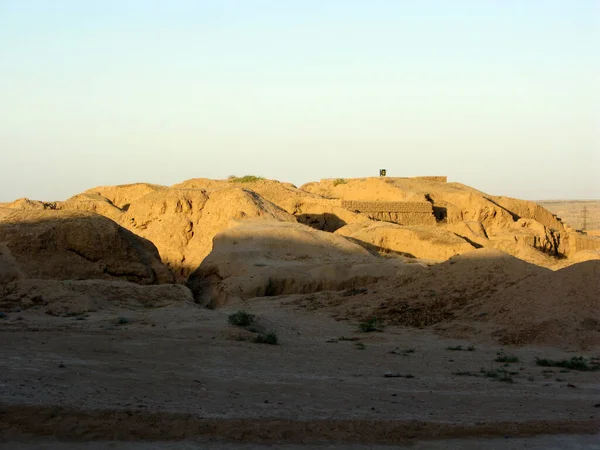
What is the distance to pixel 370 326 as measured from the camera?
12953 millimetres

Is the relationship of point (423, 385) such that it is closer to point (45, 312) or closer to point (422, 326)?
point (422, 326)

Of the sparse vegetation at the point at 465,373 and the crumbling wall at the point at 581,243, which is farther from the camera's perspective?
the crumbling wall at the point at 581,243

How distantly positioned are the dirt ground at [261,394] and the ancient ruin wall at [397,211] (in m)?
20.7

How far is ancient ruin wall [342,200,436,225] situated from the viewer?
105 ft

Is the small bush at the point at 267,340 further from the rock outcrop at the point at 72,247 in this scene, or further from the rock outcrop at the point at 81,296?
Answer: the rock outcrop at the point at 72,247

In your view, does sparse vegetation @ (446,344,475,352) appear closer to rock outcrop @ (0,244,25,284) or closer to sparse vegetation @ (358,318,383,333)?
sparse vegetation @ (358,318,383,333)

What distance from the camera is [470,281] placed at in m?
14.6

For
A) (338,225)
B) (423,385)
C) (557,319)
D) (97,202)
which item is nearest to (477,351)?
(557,319)

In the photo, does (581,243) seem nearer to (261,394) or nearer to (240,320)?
(240,320)

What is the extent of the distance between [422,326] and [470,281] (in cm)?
186

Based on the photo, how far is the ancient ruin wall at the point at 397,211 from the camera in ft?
105

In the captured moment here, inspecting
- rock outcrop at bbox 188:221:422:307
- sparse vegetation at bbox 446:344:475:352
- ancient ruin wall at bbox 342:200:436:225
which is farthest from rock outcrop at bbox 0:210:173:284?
ancient ruin wall at bbox 342:200:436:225

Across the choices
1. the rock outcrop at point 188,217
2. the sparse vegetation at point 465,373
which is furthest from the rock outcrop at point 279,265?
the sparse vegetation at point 465,373

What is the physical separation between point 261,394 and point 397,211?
25241 mm
